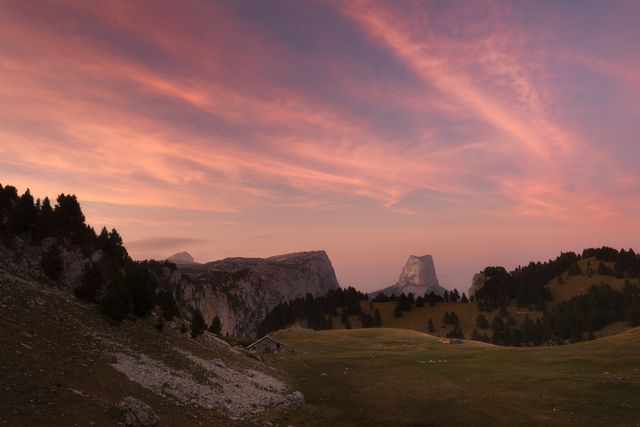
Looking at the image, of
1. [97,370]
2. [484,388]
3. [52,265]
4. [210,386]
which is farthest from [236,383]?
[484,388]

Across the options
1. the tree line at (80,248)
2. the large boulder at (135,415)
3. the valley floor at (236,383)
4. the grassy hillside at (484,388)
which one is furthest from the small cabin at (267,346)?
the large boulder at (135,415)

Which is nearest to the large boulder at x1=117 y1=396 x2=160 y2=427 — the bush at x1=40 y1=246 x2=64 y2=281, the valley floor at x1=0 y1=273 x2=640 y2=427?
the valley floor at x1=0 y1=273 x2=640 y2=427

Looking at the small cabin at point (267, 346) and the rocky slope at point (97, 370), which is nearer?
the rocky slope at point (97, 370)

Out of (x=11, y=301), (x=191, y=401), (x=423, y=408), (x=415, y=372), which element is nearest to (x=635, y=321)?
(x=415, y=372)

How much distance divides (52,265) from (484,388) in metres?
52.6

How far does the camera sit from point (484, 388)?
49594 mm

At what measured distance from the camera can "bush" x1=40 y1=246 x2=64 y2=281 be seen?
1909 inches

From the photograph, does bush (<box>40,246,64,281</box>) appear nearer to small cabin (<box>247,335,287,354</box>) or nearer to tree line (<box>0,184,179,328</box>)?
tree line (<box>0,184,179,328</box>)

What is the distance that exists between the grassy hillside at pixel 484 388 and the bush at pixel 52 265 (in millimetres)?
31574

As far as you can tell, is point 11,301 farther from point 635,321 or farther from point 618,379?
point 635,321

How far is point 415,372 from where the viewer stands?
63.5 metres

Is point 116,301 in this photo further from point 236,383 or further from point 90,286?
point 236,383

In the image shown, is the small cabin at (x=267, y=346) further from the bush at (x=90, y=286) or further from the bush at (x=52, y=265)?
the bush at (x=52, y=265)

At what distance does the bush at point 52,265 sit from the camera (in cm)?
4850
